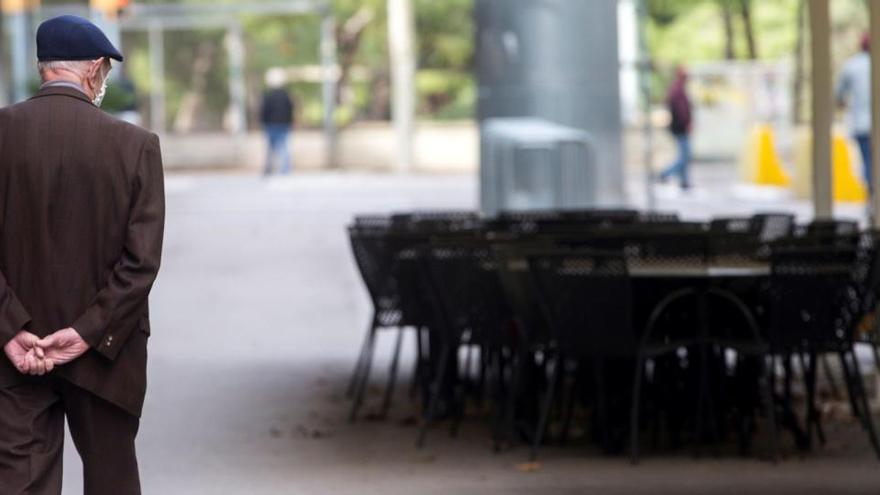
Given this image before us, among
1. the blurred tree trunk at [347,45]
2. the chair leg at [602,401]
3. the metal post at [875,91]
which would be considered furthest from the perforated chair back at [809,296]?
the blurred tree trunk at [347,45]

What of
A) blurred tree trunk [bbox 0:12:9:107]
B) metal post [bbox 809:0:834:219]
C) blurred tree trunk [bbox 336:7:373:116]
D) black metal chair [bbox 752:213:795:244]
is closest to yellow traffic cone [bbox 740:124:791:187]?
blurred tree trunk [bbox 0:12:9:107]

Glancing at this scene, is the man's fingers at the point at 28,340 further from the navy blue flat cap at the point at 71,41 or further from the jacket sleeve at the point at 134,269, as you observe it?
the navy blue flat cap at the point at 71,41

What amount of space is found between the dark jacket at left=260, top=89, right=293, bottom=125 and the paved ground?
12388 millimetres

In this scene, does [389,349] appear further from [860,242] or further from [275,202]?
[275,202]

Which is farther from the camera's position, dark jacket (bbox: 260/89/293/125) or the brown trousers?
dark jacket (bbox: 260/89/293/125)

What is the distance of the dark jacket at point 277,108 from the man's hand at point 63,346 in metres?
29.5

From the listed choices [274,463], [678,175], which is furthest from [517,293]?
[678,175]

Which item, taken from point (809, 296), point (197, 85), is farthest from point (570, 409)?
point (197, 85)

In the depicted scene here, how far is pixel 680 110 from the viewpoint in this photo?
96.3 feet

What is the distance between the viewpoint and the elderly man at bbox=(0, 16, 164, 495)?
5.38 meters

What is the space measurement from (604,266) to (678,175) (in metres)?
21.4

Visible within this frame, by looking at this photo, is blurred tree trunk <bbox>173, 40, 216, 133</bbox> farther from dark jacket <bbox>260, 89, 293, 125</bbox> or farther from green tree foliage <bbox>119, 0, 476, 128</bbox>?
dark jacket <bbox>260, 89, 293, 125</bbox>

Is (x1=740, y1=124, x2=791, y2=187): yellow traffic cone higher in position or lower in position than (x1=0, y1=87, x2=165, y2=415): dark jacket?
lower

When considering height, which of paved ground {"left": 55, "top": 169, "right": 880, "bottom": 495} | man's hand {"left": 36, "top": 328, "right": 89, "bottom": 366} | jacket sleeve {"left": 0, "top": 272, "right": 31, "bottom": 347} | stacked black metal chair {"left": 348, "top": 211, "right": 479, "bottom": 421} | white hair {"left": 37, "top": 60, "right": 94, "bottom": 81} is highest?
white hair {"left": 37, "top": 60, "right": 94, "bottom": 81}
